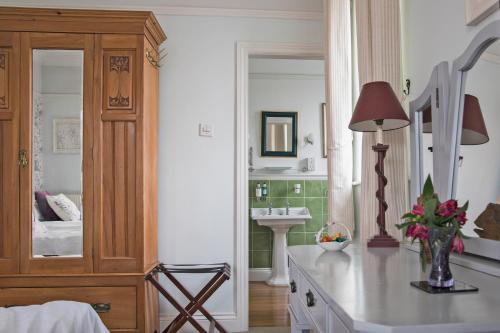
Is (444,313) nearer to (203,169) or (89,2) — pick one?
(203,169)

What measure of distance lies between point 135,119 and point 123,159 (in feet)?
0.91

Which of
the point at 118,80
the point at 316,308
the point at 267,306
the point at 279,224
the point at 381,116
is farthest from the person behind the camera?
the point at 279,224

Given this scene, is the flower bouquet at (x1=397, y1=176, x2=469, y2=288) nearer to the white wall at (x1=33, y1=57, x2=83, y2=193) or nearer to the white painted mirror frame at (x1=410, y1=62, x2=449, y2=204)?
the white painted mirror frame at (x1=410, y1=62, x2=449, y2=204)

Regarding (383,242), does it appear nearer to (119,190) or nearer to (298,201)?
(119,190)

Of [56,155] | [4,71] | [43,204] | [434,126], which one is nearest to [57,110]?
[56,155]

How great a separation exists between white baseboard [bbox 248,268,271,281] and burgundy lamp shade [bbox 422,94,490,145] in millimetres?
4292

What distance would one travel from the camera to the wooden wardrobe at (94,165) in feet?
9.93

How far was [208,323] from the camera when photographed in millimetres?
3660

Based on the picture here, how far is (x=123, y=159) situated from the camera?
3.12m

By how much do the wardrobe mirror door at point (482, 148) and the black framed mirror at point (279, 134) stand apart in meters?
4.05

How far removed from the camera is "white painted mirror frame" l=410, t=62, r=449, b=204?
1.75 m

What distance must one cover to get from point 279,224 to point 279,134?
1141 mm

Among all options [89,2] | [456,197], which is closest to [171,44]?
[89,2]

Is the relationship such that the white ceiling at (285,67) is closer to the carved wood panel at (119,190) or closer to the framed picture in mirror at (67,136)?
the carved wood panel at (119,190)
